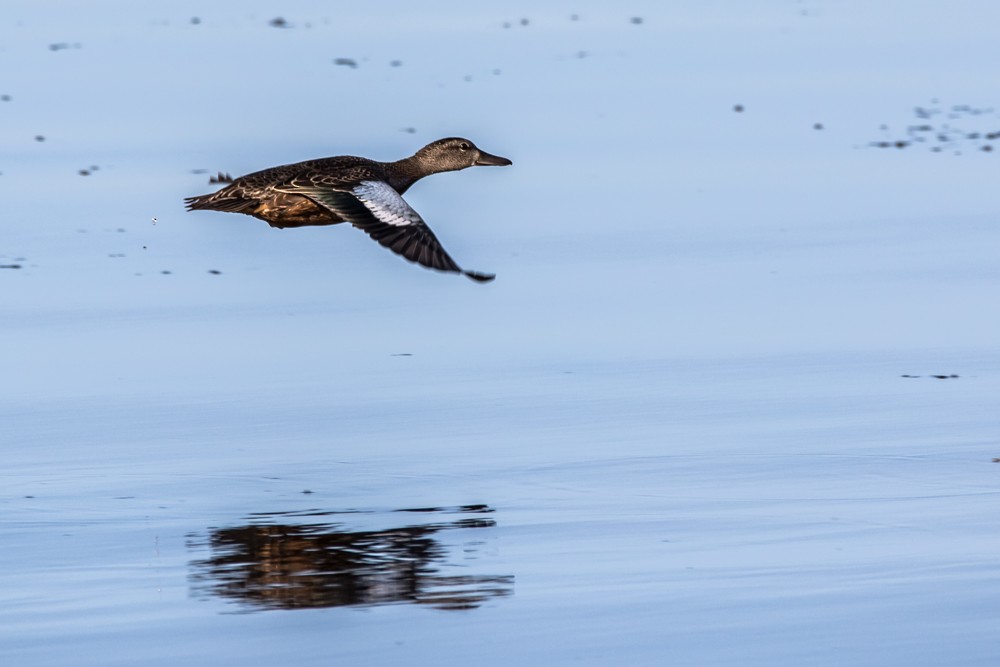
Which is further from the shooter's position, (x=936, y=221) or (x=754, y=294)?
(x=936, y=221)

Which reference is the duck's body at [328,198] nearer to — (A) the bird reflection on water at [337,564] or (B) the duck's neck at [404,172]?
(B) the duck's neck at [404,172]

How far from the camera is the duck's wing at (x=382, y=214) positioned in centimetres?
864

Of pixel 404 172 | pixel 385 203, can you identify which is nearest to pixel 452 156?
pixel 404 172

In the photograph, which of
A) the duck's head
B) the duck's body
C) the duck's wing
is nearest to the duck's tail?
the duck's body

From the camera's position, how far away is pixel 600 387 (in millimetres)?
9969

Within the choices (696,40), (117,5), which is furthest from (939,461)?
(117,5)

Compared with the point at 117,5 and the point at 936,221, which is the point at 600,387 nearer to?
the point at 936,221

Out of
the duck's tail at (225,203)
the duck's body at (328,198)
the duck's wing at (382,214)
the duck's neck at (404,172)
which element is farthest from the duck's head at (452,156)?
the duck's tail at (225,203)

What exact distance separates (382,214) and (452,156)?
2054 millimetres

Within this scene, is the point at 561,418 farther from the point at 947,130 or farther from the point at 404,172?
the point at 947,130

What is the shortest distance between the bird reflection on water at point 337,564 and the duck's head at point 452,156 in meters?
3.13

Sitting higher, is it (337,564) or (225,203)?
(225,203)

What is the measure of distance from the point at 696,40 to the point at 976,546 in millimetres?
13324

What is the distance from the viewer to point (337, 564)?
7641 millimetres
